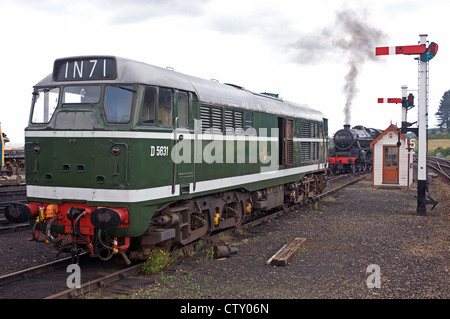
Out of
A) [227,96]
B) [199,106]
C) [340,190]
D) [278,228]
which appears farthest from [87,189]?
[340,190]

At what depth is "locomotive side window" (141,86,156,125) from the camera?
7340 millimetres

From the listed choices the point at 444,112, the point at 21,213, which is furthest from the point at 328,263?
the point at 444,112

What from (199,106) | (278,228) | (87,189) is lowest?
(278,228)

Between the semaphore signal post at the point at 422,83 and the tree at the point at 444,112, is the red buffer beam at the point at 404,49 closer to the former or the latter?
the semaphore signal post at the point at 422,83

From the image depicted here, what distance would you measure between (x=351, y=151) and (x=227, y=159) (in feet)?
82.3

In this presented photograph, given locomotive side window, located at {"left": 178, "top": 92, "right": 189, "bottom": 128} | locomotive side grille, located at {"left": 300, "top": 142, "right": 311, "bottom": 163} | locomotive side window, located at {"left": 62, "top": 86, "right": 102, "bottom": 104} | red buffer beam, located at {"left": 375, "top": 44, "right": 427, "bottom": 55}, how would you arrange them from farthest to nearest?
locomotive side grille, located at {"left": 300, "top": 142, "right": 311, "bottom": 163} < red buffer beam, located at {"left": 375, "top": 44, "right": 427, "bottom": 55} < locomotive side window, located at {"left": 178, "top": 92, "right": 189, "bottom": 128} < locomotive side window, located at {"left": 62, "top": 86, "right": 102, "bottom": 104}

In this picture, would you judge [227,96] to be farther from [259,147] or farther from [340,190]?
[340,190]

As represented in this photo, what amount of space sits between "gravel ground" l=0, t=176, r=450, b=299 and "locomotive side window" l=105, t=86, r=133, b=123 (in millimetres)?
2793

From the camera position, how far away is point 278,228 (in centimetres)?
1221

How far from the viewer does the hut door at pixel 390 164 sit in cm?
2368

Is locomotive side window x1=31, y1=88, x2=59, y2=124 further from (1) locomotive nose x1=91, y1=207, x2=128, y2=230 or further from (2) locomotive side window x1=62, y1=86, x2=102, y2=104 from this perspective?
(1) locomotive nose x1=91, y1=207, x2=128, y2=230

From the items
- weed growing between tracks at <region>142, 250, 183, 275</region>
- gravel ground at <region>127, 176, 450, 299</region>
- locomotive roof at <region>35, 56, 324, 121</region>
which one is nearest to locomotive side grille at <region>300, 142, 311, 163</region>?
locomotive roof at <region>35, 56, 324, 121</region>
